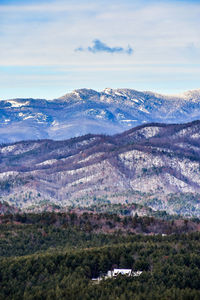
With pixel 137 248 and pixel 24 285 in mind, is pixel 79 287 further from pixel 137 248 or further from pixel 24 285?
pixel 137 248

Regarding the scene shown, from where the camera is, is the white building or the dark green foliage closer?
the dark green foliage

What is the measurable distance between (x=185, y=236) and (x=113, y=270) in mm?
49777

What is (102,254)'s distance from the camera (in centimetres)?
15562

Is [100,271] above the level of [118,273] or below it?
below

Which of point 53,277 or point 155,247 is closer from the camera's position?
point 53,277

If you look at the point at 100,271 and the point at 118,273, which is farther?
the point at 100,271

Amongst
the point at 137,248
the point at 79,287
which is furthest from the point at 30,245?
the point at 79,287

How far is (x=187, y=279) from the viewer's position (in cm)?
14162

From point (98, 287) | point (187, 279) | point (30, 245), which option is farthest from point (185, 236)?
point (98, 287)

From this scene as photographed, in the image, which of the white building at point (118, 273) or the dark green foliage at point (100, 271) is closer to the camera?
the dark green foliage at point (100, 271)

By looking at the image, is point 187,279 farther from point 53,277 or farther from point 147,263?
point 53,277

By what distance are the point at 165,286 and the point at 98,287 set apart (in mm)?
13457

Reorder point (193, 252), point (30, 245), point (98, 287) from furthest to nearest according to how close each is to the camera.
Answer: point (30, 245) → point (193, 252) → point (98, 287)

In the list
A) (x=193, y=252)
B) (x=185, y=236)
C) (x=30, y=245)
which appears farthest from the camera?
(x=185, y=236)
